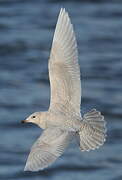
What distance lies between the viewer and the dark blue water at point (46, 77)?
12.4 m

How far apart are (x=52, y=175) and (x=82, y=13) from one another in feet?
18.2

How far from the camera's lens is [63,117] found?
7.46 meters

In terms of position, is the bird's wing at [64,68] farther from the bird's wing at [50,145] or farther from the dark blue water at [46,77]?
the dark blue water at [46,77]

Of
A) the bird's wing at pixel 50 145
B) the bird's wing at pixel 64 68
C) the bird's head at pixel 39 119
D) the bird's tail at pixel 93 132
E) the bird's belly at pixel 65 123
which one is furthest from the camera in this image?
the bird's wing at pixel 64 68

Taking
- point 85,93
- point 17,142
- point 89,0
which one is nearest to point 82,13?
point 89,0

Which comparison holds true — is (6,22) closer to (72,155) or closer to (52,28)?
(52,28)

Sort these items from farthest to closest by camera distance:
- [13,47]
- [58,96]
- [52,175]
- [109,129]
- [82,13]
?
[82,13], [13,47], [109,129], [52,175], [58,96]

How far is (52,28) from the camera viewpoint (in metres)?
16.2

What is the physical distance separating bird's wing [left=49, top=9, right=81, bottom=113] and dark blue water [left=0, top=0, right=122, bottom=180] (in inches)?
159

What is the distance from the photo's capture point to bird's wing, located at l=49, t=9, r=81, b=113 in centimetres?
784

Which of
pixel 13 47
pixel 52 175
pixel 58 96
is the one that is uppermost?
pixel 13 47

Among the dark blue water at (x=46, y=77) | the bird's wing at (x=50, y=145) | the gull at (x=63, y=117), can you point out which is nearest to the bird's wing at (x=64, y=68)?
the gull at (x=63, y=117)

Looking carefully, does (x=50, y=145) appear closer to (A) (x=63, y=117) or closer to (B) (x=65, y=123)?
(B) (x=65, y=123)

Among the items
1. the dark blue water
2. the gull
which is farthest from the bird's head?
the dark blue water
